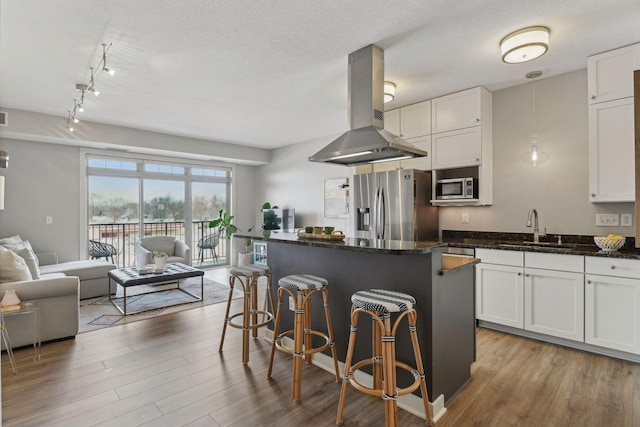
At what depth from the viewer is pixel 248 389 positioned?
2256 mm

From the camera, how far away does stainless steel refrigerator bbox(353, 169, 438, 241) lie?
3.79m

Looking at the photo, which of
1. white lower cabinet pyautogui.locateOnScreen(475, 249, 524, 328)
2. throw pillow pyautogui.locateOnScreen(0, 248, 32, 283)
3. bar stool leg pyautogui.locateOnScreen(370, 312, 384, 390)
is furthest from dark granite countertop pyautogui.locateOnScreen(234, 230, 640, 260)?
throw pillow pyautogui.locateOnScreen(0, 248, 32, 283)

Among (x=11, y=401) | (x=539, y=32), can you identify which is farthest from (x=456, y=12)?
(x=11, y=401)

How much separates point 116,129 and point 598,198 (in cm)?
631

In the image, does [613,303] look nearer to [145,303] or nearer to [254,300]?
[254,300]

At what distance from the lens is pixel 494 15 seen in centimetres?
232

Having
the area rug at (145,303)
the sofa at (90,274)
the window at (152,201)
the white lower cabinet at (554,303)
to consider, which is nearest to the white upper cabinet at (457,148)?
the white lower cabinet at (554,303)

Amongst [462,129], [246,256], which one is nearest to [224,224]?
[246,256]

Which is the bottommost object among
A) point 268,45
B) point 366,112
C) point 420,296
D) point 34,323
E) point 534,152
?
point 34,323

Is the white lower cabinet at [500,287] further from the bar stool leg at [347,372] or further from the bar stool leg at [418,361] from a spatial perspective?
the bar stool leg at [347,372]

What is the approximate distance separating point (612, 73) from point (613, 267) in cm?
167

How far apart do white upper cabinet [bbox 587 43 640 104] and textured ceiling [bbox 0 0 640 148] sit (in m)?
0.10

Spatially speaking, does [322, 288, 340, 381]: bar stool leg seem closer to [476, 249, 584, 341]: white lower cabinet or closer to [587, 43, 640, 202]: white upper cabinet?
[476, 249, 584, 341]: white lower cabinet

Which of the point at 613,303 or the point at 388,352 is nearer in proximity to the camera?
the point at 388,352
